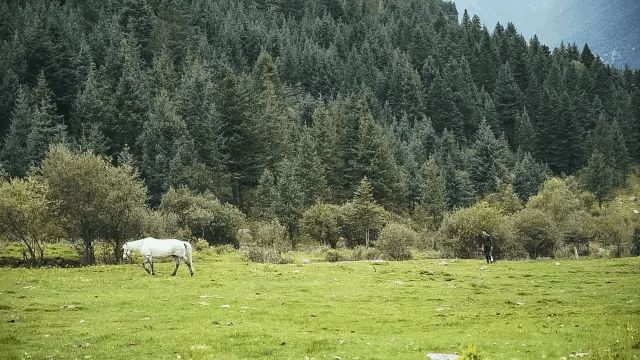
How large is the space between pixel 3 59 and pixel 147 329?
4881 inches

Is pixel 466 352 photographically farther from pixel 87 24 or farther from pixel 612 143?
pixel 87 24

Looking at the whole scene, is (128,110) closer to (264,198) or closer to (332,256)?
(264,198)

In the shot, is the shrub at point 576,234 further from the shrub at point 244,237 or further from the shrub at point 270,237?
the shrub at point 244,237

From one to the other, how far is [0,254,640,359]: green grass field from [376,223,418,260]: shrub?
726 inches

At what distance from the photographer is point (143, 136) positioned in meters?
101

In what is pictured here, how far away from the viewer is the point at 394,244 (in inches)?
2466

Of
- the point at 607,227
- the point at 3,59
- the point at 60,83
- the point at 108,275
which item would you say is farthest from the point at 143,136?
the point at 607,227

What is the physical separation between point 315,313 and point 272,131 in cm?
9177

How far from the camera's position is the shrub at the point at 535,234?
62.0m

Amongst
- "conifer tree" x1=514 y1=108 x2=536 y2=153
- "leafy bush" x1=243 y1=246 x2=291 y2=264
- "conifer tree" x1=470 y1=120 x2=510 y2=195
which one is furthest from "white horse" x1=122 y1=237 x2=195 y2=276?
"conifer tree" x1=514 y1=108 x2=536 y2=153

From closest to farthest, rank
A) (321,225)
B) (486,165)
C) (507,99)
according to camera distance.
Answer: (321,225)
(486,165)
(507,99)

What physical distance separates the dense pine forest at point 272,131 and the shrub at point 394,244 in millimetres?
4625

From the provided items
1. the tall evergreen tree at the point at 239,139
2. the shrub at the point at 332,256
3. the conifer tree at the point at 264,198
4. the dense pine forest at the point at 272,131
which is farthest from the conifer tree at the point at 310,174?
the shrub at the point at 332,256

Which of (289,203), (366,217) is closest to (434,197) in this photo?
(366,217)
